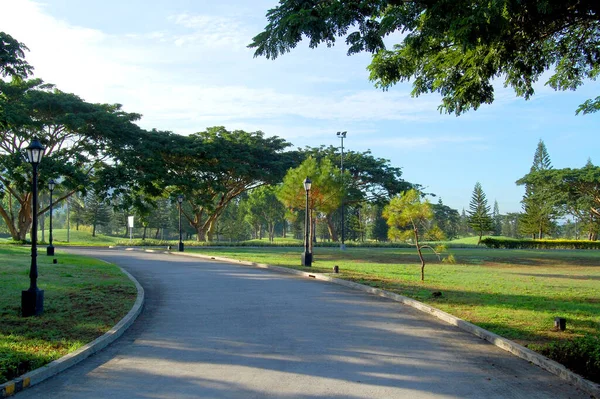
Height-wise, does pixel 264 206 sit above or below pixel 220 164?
below

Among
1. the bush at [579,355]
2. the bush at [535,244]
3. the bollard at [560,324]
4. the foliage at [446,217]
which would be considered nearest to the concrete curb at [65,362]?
the bush at [579,355]

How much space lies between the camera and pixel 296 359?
257 inches

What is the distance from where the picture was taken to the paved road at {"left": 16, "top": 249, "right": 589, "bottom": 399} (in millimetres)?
5332

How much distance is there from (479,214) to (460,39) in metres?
69.2

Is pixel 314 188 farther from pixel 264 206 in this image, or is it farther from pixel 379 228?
pixel 379 228

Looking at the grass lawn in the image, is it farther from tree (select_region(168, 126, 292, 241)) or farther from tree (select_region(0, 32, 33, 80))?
tree (select_region(168, 126, 292, 241))

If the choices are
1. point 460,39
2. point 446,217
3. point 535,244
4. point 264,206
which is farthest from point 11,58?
point 446,217

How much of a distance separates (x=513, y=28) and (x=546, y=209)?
5229 centimetres

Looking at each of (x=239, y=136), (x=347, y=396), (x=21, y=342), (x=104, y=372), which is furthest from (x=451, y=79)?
(x=239, y=136)

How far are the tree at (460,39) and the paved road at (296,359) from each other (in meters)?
4.32

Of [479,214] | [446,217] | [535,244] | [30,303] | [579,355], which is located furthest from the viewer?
[446,217]

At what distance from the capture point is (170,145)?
132 ft

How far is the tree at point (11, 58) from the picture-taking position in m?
19.9

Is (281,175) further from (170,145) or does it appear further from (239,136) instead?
(170,145)
